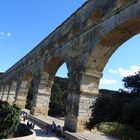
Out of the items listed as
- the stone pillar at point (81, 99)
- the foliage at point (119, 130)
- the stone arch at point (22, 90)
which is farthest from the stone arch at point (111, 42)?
the stone arch at point (22, 90)

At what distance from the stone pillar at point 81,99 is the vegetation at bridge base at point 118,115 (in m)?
0.32

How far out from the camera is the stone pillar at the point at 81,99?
11086mm

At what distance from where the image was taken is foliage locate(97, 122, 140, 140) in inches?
Result: 392

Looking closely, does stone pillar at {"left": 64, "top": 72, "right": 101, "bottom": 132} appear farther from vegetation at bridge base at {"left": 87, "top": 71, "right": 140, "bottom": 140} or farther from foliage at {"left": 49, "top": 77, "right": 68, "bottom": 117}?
foliage at {"left": 49, "top": 77, "right": 68, "bottom": 117}

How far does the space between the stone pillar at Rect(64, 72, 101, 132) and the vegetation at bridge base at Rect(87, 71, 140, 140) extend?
32 cm

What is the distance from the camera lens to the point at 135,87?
13922mm

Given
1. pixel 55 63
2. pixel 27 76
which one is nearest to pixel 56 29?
pixel 55 63

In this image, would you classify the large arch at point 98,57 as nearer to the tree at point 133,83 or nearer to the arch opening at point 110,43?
the arch opening at point 110,43

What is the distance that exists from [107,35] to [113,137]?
13.7 ft

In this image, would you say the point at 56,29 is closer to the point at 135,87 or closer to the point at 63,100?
the point at 135,87

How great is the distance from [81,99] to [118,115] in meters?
1.94

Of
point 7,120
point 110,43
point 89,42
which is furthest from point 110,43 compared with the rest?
point 7,120

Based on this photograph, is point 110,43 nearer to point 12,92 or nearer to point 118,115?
point 118,115

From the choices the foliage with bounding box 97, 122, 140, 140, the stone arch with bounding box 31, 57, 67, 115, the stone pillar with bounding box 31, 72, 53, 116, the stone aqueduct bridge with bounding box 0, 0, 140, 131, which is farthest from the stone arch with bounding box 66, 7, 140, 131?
the stone pillar with bounding box 31, 72, 53, 116
